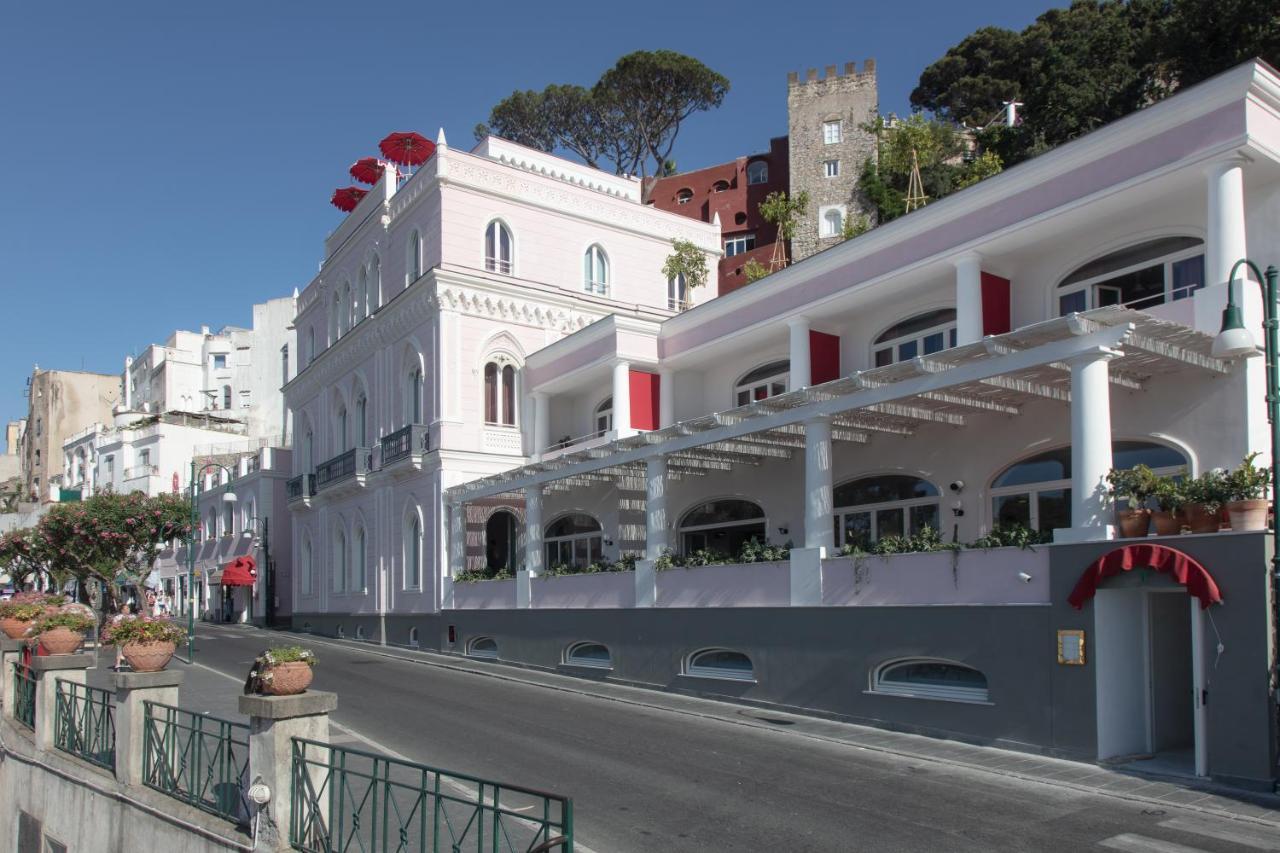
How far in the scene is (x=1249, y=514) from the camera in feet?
37.4

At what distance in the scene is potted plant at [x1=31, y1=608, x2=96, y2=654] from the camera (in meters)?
14.5

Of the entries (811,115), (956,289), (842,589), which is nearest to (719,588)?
(842,589)

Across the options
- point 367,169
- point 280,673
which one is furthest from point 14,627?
point 367,169

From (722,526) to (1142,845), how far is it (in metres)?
14.6

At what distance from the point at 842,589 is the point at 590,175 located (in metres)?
21.9

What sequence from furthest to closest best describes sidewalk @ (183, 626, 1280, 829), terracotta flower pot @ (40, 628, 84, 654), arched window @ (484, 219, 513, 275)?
1. arched window @ (484, 219, 513, 275)
2. terracotta flower pot @ (40, 628, 84, 654)
3. sidewalk @ (183, 626, 1280, 829)

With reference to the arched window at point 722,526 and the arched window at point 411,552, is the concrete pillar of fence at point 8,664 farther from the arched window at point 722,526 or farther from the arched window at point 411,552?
the arched window at point 411,552

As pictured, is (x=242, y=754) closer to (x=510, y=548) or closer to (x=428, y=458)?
(x=428, y=458)

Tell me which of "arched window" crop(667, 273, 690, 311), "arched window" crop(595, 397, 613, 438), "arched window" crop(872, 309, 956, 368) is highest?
"arched window" crop(667, 273, 690, 311)

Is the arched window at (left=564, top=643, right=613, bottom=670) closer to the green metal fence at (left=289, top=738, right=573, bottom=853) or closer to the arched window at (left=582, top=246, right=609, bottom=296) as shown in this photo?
the green metal fence at (left=289, top=738, right=573, bottom=853)

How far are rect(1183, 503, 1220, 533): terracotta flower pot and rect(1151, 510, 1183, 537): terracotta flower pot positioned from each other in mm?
95

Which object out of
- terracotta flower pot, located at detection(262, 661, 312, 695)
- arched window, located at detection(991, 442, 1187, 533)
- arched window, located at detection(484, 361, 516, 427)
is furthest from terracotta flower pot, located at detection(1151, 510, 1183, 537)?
arched window, located at detection(484, 361, 516, 427)

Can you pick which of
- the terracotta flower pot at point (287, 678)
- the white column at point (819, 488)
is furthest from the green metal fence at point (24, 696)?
the white column at point (819, 488)

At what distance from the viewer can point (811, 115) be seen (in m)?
58.6
